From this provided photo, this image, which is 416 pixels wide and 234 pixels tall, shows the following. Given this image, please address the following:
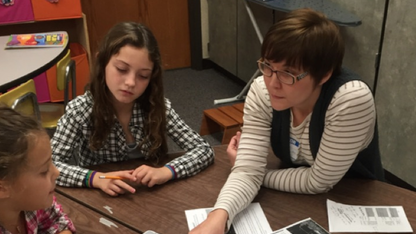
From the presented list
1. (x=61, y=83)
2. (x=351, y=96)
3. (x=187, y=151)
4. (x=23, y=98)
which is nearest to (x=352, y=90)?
(x=351, y=96)

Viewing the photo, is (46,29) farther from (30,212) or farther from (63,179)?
(30,212)

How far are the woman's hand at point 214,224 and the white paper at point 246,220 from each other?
0.03 m

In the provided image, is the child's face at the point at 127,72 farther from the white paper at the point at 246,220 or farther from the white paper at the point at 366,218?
the white paper at the point at 366,218

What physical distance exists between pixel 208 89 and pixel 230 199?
3002mm

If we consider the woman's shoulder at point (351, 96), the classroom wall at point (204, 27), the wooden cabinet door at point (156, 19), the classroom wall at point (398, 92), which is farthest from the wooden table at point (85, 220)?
the classroom wall at point (204, 27)

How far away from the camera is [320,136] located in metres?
1.30

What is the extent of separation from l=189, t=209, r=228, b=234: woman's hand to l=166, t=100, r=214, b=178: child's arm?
25 cm

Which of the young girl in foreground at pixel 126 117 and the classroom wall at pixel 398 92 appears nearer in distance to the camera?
the young girl in foreground at pixel 126 117

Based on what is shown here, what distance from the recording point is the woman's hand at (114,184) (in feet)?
4.11

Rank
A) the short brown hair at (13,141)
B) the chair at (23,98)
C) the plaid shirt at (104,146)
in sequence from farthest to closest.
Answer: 1. the chair at (23,98)
2. the plaid shirt at (104,146)
3. the short brown hair at (13,141)

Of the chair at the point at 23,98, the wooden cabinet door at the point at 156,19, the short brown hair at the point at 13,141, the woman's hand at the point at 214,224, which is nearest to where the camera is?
the short brown hair at the point at 13,141

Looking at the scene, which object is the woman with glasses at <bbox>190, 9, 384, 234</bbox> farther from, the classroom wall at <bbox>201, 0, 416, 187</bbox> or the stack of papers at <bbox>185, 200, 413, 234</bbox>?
the classroom wall at <bbox>201, 0, 416, 187</bbox>

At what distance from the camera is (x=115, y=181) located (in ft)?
4.15

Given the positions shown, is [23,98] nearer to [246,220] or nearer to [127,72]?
[127,72]
